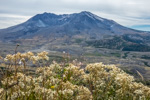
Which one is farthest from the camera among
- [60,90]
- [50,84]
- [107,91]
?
[107,91]

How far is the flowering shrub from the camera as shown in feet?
17.1

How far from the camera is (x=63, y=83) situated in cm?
589

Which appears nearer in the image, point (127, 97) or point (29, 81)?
point (29, 81)

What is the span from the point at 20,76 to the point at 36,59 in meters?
0.70

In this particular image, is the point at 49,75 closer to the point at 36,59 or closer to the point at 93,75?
the point at 36,59

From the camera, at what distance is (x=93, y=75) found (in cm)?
674

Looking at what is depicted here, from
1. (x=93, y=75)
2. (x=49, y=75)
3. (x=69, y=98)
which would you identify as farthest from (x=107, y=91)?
(x=49, y=75)

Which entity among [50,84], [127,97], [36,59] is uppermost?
[36,59]

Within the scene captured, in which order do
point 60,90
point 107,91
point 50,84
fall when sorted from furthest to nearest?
point 107,91
point 50,84
point 60,90

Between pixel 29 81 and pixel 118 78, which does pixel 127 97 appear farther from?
pixel 29 81

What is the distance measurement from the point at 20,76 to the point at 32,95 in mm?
660

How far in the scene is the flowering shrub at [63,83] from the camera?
17.1 ft

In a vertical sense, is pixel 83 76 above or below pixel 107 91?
above

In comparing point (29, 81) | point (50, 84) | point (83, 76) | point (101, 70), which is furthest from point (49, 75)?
point (101, 70)
